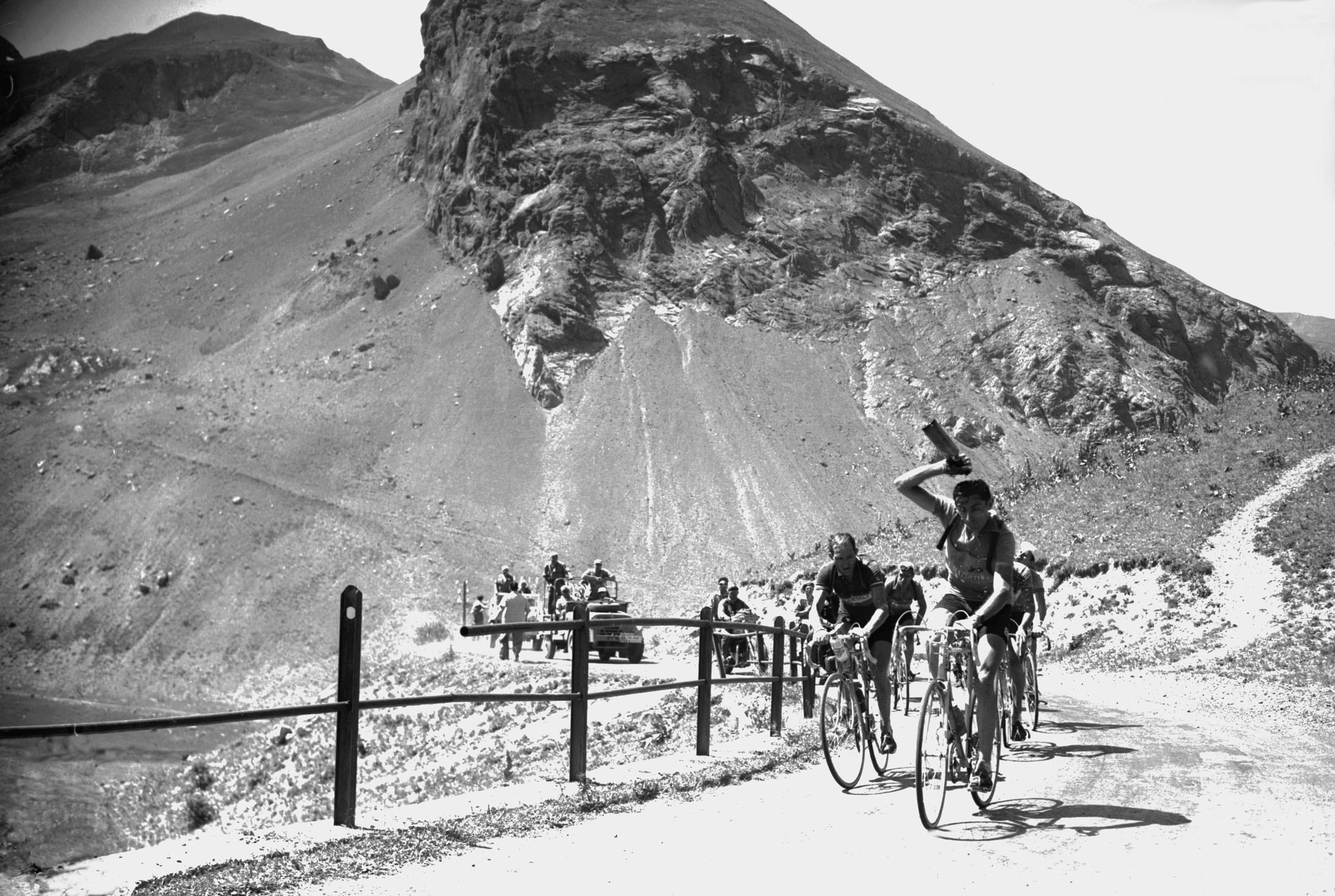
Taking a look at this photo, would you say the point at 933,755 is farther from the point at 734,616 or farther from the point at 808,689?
the point at 734,616

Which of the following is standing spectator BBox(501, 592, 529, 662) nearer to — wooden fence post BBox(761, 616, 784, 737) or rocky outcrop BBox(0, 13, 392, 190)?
wooden fence post BBox(761, 616, 784, 737)

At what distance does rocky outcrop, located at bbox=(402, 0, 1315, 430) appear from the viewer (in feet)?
301

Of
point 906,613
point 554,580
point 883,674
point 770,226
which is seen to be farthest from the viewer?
point 770,226

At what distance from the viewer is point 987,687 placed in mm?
8602

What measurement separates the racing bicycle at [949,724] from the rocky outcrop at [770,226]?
3071 inches

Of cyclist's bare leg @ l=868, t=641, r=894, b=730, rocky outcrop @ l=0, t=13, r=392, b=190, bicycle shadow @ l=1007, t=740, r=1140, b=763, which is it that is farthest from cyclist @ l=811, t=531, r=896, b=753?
rocky outcrop @ l=0, t=13, r=392, b=190

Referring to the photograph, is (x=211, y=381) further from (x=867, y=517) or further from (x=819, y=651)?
(x=819, y=651)

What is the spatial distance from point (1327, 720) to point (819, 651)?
892cm

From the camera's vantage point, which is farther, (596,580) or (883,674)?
(596,580)

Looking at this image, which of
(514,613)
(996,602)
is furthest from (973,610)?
(514,613)

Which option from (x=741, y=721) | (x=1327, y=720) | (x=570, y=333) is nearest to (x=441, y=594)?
(x=570, y=333)

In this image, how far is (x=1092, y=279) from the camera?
10188 centimetres

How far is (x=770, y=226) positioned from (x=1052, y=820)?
308 ft

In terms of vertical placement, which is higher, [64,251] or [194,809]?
[64,251]
